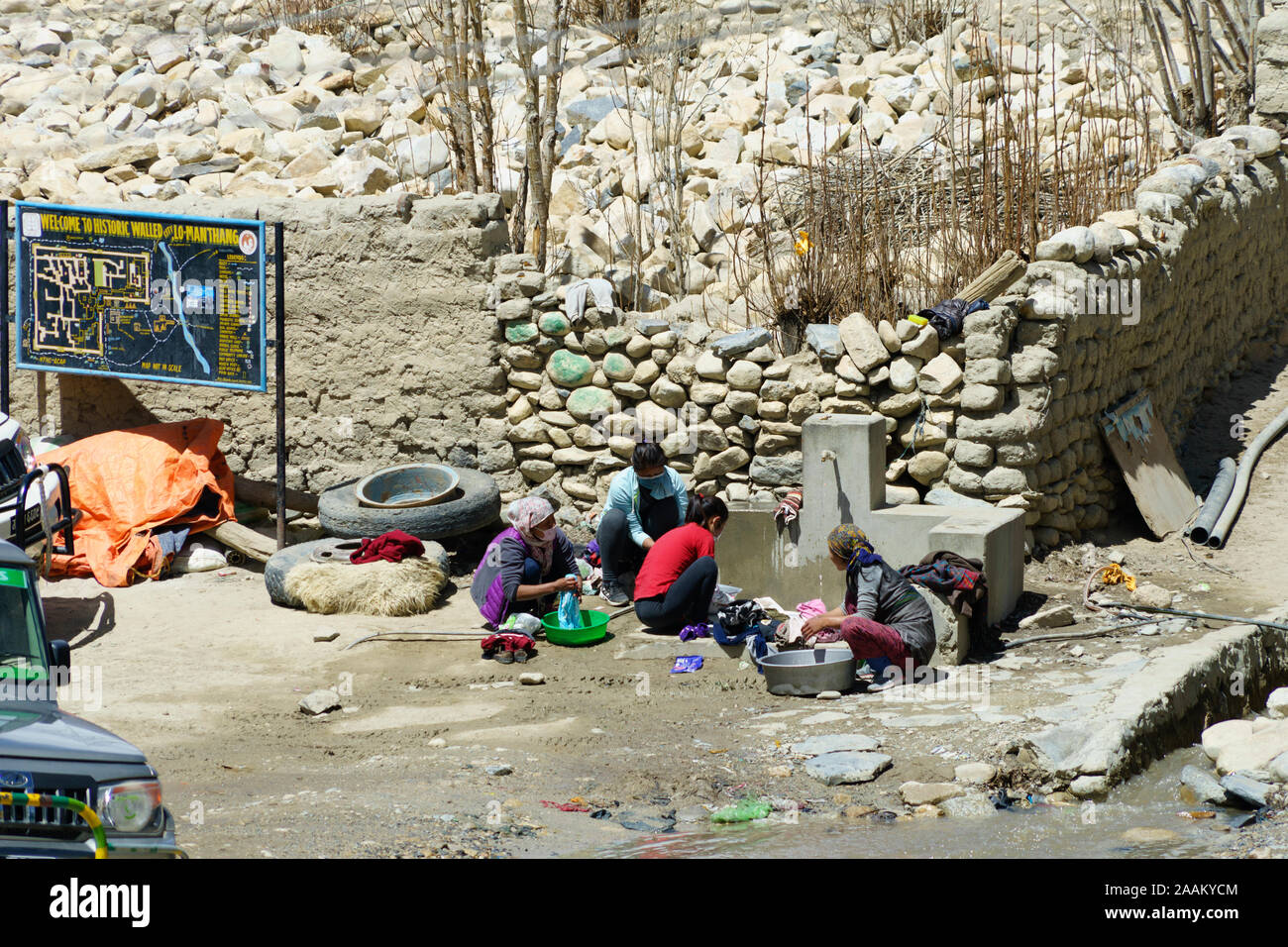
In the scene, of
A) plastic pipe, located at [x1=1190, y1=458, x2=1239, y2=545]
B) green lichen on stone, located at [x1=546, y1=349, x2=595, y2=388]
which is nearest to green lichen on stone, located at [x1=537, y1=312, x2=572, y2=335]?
green lichen on stone, located at [x1=546, y1=349, x2=595, y2=388]

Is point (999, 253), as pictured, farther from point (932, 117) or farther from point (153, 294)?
point (153, 294)

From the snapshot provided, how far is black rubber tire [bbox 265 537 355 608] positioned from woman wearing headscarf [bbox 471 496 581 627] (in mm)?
Result: 1350

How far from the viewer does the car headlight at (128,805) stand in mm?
3936

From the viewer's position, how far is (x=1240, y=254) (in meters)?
11.8

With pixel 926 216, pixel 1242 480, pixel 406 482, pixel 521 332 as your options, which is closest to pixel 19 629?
pixel 406 482

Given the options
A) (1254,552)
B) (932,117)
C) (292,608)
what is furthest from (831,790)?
(932,117)

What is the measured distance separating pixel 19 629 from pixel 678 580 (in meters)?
3.95

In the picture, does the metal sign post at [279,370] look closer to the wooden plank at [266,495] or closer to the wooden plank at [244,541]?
the wooden plank at [244,541]

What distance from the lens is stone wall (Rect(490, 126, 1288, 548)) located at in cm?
902

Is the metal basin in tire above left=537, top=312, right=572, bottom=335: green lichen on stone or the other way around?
the other way around

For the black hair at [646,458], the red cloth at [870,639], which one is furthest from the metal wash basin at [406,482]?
the red cloth at [870,639]

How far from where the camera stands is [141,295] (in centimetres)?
1013

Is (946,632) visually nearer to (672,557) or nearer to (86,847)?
(672,557)

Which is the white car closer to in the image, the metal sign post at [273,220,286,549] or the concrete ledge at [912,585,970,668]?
the metal sign post at [273,220,286,549]
